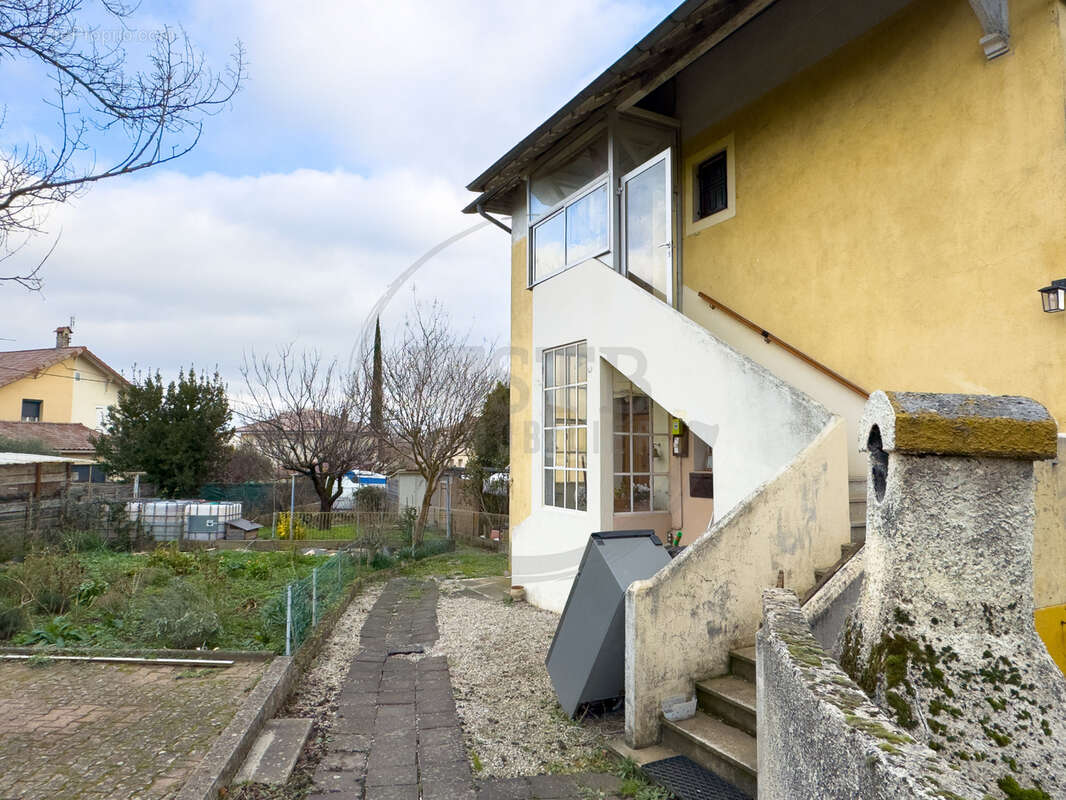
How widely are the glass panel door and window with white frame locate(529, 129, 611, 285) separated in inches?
10.8

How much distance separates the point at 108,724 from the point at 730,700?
416 centimetres

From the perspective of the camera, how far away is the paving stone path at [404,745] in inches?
141

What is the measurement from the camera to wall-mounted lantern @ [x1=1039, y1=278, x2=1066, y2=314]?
13.9 ft

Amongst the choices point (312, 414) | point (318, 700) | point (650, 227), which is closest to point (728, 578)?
point (318, 700)

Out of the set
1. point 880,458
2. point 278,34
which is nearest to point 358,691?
point 880,458

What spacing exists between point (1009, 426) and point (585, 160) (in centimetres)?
741

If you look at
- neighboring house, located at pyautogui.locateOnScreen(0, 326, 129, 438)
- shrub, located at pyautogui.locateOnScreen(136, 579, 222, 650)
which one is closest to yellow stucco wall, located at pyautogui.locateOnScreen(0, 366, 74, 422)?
neighboring house, located at pyautogui.locateOnScreen(0, 326, 129, 438)

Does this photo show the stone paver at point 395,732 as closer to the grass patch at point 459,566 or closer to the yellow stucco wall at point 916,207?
the grass patch at point 459,566

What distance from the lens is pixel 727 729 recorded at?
142 inches

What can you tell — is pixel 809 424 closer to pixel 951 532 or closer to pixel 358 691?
pixel 951 532

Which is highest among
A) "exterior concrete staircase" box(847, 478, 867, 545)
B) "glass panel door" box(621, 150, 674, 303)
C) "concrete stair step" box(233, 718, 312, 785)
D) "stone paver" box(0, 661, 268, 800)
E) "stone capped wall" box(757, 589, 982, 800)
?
"glass panel door" box(621, 150, 674, 303)

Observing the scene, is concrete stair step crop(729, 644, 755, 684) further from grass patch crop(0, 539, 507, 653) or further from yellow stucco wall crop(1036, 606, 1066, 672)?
grass patch crop(0, 539, 507, 653)

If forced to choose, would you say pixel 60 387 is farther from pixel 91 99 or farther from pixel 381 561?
pixel 91 99

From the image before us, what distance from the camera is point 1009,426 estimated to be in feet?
5.83
